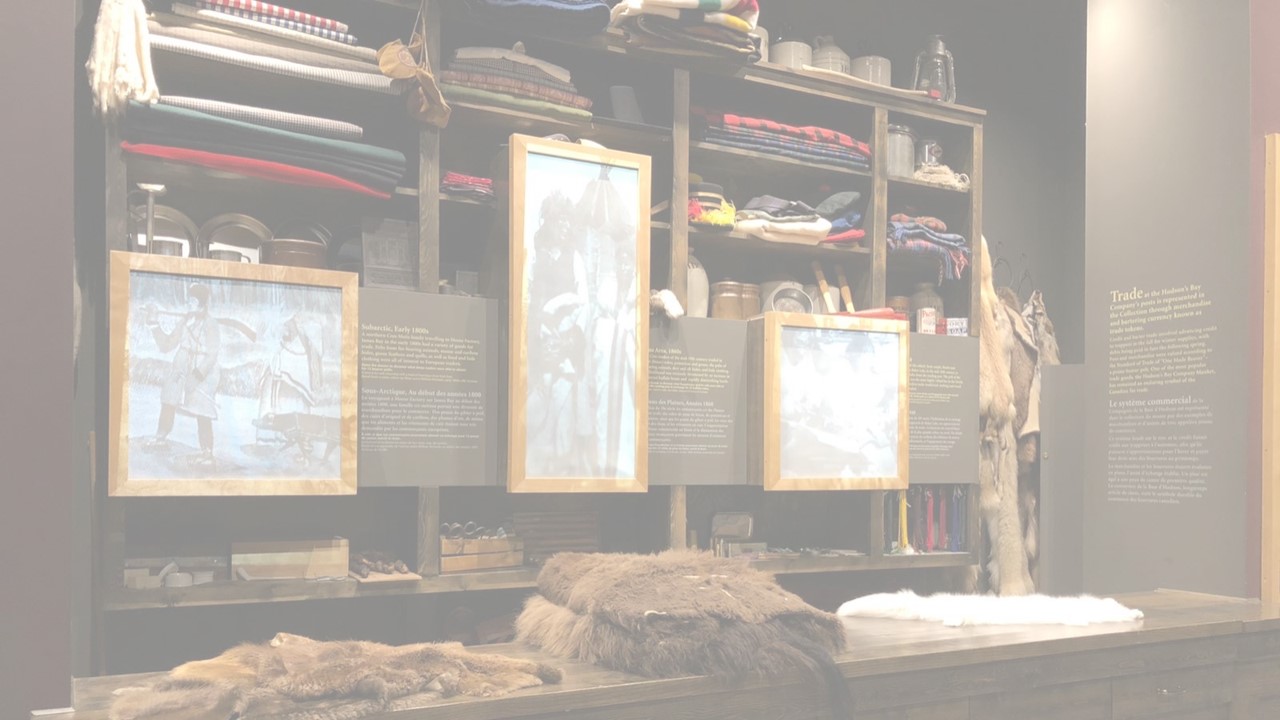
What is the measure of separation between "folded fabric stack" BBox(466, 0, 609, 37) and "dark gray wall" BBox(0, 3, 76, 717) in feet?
6.09

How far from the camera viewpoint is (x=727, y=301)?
4281 mm

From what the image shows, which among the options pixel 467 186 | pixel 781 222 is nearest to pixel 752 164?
pixel 781 222

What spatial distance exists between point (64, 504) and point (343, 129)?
1.84m

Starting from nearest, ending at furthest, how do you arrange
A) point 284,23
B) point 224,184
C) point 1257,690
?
point 1257,690 < point 284,23 < point 224,184

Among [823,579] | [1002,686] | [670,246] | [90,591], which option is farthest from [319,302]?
[823,579]

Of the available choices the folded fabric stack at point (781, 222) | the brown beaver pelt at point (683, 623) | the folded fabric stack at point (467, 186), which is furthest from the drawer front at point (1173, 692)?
the folded fabric stack at point (467, 186)

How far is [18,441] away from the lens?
1.86m

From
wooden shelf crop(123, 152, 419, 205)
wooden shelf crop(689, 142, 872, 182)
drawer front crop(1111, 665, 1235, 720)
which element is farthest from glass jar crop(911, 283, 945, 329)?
wooden shelf crop(123, 152, 419, 205)

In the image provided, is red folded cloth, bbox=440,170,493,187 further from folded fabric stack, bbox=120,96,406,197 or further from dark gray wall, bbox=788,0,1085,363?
dark gray wall, bbox=788,0,1085,363

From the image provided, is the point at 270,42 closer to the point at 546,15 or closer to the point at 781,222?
the point at 546,15

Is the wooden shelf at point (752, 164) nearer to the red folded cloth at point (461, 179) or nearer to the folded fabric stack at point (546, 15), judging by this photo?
the folded fabric stack at point (546, 15)

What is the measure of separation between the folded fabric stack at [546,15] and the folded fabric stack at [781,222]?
37.7 inches

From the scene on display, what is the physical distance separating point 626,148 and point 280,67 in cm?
136

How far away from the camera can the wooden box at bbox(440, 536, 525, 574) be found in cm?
355
